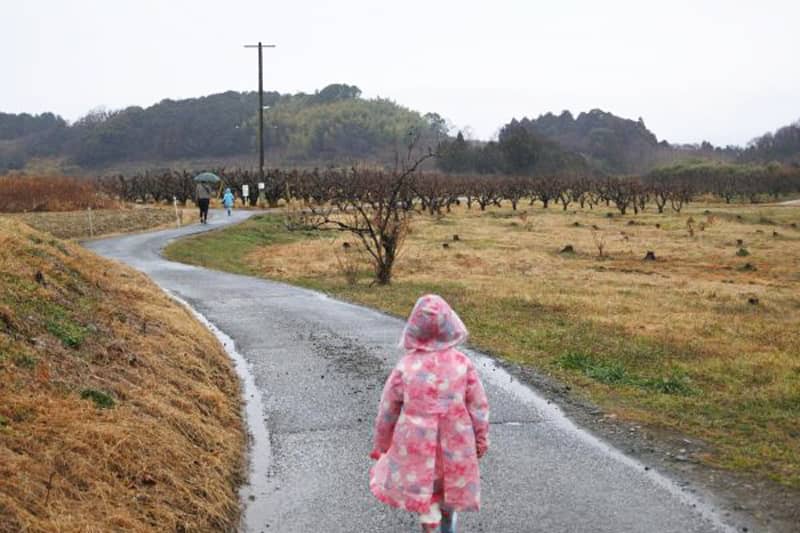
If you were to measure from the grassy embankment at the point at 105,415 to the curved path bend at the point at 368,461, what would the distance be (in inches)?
13.8

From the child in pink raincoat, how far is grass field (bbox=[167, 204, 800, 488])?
2.86m

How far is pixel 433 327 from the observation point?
14.4 ft

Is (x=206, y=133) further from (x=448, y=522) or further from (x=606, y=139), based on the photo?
(x=448, y=522)

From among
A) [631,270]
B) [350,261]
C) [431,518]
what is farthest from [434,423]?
[631,270]

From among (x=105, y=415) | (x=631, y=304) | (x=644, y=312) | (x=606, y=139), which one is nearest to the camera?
(x=105, y=415)

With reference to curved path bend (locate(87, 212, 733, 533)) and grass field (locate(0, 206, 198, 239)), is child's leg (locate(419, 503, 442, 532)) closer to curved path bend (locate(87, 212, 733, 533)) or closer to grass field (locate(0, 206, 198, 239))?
curved path bend (locate(87, 212, 733, 533))

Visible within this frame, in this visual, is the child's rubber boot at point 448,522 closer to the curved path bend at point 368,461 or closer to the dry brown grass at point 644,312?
the curved path bend at point 368,461

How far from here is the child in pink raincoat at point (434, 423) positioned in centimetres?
438

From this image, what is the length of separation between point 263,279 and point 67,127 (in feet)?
433

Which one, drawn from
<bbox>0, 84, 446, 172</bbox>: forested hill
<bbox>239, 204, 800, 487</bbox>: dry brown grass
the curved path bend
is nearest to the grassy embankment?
the curved path bend

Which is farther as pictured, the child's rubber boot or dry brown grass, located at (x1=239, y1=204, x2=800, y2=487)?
dry brown grass, located at (x1=239, y1=204, x2=800, y2=487)

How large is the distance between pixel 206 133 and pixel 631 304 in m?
120

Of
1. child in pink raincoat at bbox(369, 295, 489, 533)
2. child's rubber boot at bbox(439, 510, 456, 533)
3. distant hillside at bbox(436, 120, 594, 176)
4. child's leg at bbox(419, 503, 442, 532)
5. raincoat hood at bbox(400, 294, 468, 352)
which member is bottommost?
child's rubber boot at bbox(439, 510, 456, 533)

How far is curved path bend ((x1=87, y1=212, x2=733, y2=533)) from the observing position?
533cm
